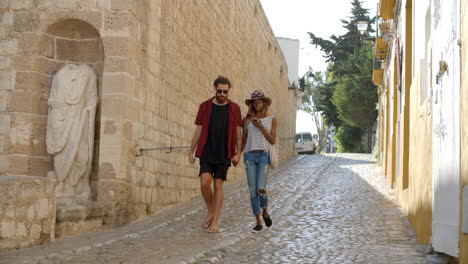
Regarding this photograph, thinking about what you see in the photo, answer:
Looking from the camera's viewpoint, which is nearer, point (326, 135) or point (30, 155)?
point (30, 155)

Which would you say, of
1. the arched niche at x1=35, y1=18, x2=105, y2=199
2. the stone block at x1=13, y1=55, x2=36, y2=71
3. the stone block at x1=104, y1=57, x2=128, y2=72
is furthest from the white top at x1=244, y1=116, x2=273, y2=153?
the stone block at x1=13, y1=55, x2=36, y2=71

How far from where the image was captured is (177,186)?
10547 mm

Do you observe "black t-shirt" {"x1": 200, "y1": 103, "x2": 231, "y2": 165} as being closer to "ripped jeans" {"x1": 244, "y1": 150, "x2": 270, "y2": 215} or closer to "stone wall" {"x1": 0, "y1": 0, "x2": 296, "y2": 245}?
"ripped jeans" {"x1": 244, "y1": 150, "x2": 270, "y2": 215}

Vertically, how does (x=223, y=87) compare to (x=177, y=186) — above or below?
above

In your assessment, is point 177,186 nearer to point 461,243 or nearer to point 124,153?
point 124,153

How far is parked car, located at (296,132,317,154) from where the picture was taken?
Answer: 36094 millimetres

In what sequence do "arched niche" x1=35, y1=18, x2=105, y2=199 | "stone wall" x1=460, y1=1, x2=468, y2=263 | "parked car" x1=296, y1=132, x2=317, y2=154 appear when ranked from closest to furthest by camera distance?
"stone wall" x1=460, y1=1, x2=468, y2=263 → "arched niche" x1=35, y1=18, x2=105, y2=199 → "parked car" x1=296, y1=132, x2=317, y2=154

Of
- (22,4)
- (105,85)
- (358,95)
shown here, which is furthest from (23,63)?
(358,95)

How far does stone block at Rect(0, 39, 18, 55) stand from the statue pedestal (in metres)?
1.93

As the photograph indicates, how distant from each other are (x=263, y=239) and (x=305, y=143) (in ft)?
98.3

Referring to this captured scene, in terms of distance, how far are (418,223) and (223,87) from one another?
98.9 inches

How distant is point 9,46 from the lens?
26.2ft

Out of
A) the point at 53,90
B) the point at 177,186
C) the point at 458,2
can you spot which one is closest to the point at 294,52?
the point at 177,186

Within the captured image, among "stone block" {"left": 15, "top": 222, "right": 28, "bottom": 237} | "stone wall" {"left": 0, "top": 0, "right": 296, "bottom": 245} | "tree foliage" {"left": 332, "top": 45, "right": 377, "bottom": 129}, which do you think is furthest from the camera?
"tree foliage" {"left": 332, "top": 45, "right": 377, "bottom": 129}
